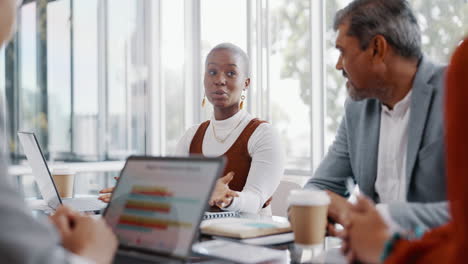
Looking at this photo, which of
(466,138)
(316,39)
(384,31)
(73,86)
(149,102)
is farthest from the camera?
(149,102)

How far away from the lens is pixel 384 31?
1716 mm

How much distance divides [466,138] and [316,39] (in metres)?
3.08

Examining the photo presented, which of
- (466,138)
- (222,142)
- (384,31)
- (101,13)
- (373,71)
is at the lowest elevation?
(222,142)

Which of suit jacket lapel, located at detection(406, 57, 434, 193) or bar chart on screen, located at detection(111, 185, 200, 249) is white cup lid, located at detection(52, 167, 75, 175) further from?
suit jacket lapel, located at detection(406, 57, 434, 193)

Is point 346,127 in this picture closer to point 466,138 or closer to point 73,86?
point 466,138

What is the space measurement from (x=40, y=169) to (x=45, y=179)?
0.04m

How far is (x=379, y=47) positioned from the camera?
173cm

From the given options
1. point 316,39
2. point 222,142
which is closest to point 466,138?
point 222,142

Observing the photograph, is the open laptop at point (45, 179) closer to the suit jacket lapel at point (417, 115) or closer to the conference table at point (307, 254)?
the conference table at point (307, 254)

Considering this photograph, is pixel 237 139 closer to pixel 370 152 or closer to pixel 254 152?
pixel 254 152

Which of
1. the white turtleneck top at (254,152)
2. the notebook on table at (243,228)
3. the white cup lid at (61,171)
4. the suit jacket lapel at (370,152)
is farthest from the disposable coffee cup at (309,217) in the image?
the white cup lid at (61,171)

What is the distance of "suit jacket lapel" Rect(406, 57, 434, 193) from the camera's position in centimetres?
165

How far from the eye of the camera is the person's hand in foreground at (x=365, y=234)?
39.2 inches

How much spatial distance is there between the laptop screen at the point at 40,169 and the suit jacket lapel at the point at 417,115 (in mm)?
1281
